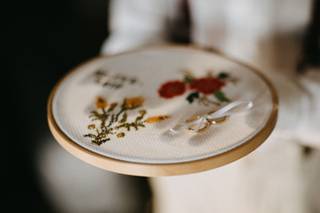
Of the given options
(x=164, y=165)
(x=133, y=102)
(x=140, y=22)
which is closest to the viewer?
(x=164, y=165)

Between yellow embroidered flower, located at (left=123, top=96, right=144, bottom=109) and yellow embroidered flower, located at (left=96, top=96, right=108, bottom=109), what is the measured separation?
3 cm

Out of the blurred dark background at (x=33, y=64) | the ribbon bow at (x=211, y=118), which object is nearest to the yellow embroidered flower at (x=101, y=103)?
the ribbon bow at (x=211, y=118)

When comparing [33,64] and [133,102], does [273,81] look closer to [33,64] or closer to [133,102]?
[133,102]

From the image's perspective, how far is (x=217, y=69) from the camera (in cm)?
61

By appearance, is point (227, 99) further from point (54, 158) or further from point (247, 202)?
point (54, 158)

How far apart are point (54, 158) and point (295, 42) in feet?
2.52

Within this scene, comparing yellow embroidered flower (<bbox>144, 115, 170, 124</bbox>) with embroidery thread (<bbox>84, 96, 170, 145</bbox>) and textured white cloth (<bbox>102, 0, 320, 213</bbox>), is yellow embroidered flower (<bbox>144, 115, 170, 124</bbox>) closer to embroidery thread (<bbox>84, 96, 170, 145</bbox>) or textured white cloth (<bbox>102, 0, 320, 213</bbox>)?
embroidery thread (<bbox>84, 96, 170, 145</bbox>)

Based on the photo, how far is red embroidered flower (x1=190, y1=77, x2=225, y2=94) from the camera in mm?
566

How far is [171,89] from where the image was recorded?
0.57m

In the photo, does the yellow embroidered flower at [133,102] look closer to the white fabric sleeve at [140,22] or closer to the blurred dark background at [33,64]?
the white fabric sleeve at [140,22]

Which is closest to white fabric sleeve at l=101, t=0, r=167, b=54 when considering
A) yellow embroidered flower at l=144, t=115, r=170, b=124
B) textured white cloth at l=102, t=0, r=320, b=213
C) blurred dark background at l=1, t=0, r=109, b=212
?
textured white cloth at l=102, t=0, r=320, b=213

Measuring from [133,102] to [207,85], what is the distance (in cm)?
11

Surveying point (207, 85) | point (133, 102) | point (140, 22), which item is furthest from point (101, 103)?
point (140, 22)

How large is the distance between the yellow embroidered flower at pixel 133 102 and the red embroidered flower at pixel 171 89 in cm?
3
